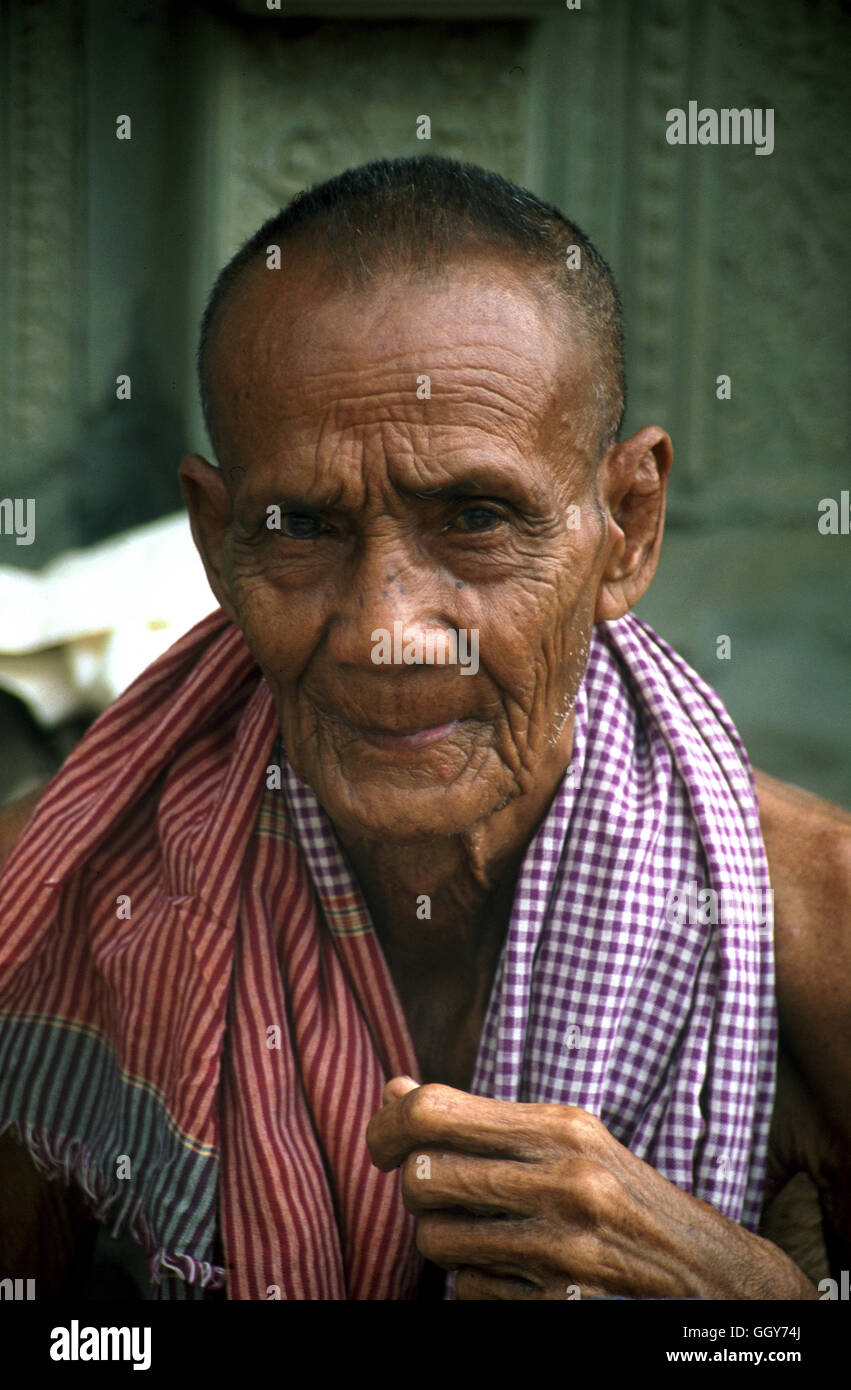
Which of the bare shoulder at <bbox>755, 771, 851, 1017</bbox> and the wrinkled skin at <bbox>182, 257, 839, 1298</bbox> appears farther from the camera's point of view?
the bare shoulder at <bbox>755, 771, 851, 1017</bbox>

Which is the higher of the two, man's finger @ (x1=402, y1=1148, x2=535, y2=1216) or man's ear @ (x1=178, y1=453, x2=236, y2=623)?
man's ear @ (x1=178, y1=453, x2=236, y2=623)

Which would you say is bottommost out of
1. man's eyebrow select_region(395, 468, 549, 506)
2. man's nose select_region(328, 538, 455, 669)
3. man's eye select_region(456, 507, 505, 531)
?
man's nose select_region(328, 538, 455, 669)

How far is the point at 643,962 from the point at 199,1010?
65 cm

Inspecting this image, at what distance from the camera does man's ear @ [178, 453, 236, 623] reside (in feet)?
6.77

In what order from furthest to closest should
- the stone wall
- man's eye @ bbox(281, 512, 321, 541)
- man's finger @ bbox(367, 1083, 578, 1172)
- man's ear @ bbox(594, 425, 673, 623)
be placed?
the stone wall → man's ear @ bbox(594, 425, 673, 623) → man's eye @ bbox(281, 512, 321, 541) → man's finger @ bbox(367, 1083, 578, 1172)

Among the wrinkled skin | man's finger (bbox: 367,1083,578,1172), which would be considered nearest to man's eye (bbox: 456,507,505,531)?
the wrinkled skin

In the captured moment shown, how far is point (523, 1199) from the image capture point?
175 cm

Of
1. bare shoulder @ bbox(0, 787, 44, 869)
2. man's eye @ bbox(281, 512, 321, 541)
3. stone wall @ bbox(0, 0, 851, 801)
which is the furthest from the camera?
stone wall @ bbox(0, 0, 851, 801)

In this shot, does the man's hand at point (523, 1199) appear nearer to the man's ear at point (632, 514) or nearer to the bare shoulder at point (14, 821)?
the man's ear at point (632, 514)

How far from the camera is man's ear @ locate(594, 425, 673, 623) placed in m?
1.99

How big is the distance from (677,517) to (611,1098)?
1.91 meters

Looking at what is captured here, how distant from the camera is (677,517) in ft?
11.8

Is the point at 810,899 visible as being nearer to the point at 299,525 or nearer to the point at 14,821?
the point at 299,525

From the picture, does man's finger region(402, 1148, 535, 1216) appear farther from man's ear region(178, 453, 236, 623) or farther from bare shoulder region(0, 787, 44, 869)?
bare shoulder region(0, 787, 44, 869)
